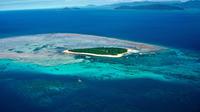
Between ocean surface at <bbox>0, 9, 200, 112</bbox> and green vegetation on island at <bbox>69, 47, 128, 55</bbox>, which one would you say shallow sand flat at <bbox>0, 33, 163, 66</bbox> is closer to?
green vegetation on island at <bbox>69, 47, 128, 55</bbox>

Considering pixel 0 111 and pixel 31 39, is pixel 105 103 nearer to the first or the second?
pixel 0 111

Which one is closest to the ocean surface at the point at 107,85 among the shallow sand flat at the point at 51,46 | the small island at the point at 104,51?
the small island at the point at 104,51

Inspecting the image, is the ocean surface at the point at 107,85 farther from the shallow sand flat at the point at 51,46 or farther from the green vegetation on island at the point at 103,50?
the green vegetation on island at the point at 103,50

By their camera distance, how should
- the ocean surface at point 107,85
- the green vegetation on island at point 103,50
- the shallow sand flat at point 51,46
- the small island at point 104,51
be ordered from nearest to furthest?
the ocean surface at point 107,85, the shallow sand flat at point 51,46, the small island at point 104,51, the green vegetation on island at point 103,50

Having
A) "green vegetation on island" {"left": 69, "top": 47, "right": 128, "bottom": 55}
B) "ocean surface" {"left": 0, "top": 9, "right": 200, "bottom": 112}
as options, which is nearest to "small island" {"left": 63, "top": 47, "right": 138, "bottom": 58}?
"green vegetation on island" {"left": 69, "top": 47, "right": 128, "bottom": 55}

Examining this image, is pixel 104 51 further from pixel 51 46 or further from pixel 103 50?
pixel 51 46

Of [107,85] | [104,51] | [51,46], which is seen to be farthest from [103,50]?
[107,85]

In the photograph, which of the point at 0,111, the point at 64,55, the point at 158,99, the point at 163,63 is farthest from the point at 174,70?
the point at 0,111
